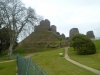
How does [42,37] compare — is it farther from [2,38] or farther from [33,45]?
[2,38]

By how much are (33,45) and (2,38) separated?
12700 millimetres

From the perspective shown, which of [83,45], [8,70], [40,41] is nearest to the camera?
[8,70]

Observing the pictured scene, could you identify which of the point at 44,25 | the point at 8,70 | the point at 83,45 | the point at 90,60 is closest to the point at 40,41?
the point at 44,25

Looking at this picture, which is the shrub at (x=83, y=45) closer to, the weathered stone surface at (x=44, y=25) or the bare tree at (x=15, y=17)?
the bare tree at (x=15, y=17)

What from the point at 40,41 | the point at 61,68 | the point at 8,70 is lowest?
the point at 8,70

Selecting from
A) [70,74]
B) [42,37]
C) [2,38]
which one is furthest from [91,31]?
[70,74]

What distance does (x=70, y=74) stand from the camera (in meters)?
13.2

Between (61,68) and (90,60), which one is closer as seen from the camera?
(61,68)

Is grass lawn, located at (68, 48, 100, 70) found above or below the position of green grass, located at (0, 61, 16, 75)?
above

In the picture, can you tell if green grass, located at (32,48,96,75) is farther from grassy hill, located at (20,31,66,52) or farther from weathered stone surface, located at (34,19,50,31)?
weathered stone surface, located at (34,19,50,31)

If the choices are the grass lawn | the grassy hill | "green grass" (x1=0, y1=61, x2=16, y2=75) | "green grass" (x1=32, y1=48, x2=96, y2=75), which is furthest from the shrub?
the grassy hill

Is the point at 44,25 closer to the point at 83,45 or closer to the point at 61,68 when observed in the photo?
the point at 83,45

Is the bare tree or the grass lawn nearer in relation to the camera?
the grass lawn

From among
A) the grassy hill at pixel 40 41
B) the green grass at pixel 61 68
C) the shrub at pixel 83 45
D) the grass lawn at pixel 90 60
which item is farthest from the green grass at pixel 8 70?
the grassy hill at pixel 40 41
